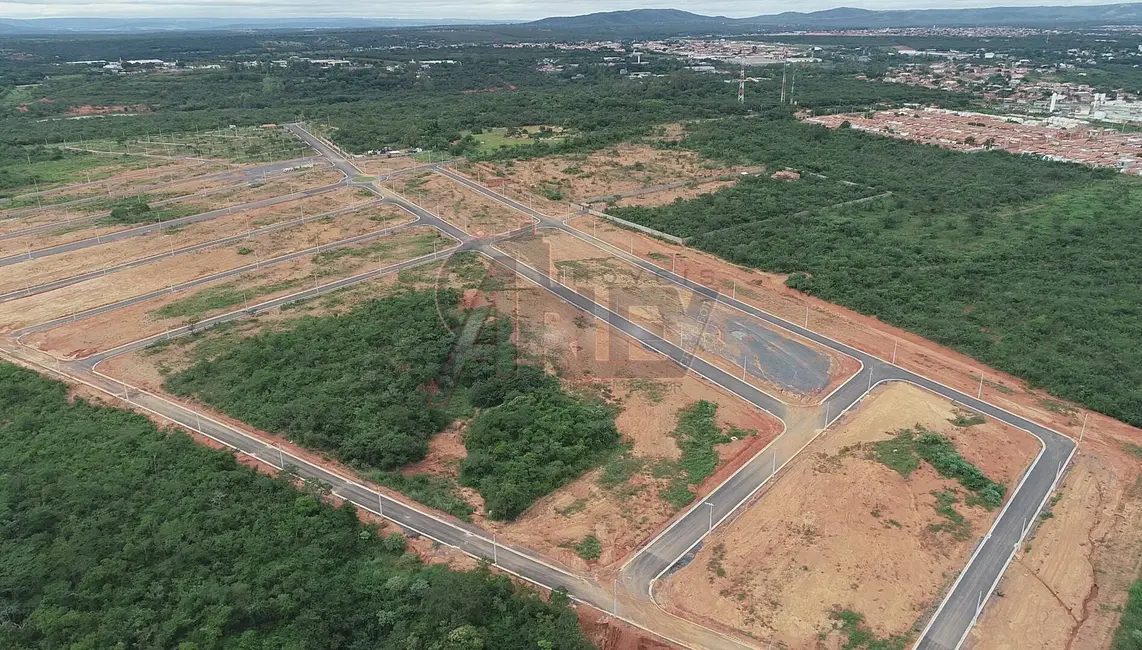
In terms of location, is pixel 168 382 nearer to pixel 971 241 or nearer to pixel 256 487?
pixel 256 487

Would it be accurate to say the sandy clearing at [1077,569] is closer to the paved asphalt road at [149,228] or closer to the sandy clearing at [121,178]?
the paved asphalt road at [149,228]

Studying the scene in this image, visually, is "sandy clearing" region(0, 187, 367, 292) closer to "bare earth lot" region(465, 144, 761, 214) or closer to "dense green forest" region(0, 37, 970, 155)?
"bare earth lot" region(465, 144, 761, 214)

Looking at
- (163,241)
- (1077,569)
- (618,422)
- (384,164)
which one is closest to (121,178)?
(163,241)

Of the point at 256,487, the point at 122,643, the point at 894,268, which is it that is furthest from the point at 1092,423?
the point at 122,643

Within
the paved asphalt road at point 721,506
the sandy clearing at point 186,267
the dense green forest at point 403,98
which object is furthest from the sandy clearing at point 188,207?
the paved asphalt road at point 721,506

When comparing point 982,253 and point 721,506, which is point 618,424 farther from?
point 982,253
